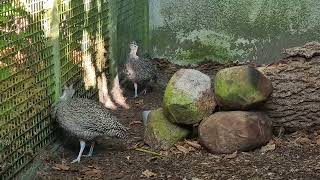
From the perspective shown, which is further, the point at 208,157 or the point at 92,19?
the point at 92,19

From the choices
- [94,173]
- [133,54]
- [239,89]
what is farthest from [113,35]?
[94,173]

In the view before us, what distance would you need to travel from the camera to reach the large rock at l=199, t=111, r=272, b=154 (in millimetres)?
5699

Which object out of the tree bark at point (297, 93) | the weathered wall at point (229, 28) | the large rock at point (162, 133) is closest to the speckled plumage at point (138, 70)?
the weathered wall at point (229, 28)

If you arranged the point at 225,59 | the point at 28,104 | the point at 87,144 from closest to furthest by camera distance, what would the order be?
the point at 28,104, the point at 87,144, the point at 225,59

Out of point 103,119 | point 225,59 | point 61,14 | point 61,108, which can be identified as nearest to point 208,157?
point 103,119

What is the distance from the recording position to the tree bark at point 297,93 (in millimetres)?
6000

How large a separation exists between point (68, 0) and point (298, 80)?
7.56ft

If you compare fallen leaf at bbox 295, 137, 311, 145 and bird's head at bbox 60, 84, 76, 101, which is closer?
bird's head at bbox 60, 84, 76, 101

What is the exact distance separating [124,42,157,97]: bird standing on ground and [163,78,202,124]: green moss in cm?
212

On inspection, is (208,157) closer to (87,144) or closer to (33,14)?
(87,144)

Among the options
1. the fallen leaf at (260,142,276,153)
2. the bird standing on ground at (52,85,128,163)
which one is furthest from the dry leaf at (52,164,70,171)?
the fallen leaf at (260,142,276,153)

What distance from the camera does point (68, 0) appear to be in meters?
6.00

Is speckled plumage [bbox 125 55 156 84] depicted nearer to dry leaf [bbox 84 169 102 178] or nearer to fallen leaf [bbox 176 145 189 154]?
fallen leaf [bbox 176 145 189 154]

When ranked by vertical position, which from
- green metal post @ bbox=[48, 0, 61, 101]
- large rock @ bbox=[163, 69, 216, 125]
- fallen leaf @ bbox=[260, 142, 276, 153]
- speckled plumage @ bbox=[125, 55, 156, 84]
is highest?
green metal post @ bbox=[48, 0, 61, 101]
